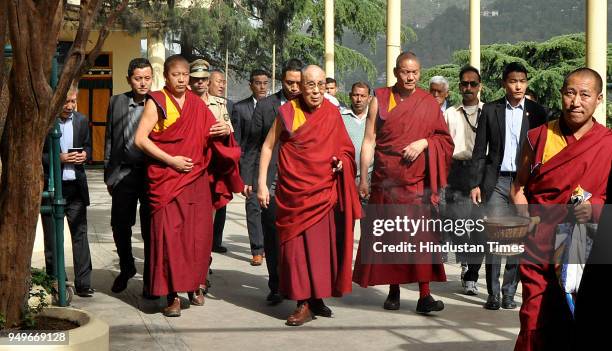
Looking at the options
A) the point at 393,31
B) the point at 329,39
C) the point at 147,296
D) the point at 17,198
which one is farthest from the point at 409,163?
the point at 329,39

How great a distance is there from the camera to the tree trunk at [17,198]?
195 inches

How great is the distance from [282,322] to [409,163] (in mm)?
1462

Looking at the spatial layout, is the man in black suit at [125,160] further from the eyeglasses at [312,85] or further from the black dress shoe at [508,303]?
the black dress shoe at [508,303]

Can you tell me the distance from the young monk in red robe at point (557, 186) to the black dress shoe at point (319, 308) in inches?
83.1

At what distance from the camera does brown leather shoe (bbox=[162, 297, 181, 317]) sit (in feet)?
24.1

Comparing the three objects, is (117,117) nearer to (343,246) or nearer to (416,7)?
(343,246)

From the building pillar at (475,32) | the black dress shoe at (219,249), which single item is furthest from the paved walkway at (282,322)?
the building pillar at (475,32)

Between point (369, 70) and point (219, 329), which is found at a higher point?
point (369, 70)

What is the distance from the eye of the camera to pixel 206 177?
7.73 metres

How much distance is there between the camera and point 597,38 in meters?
8.25

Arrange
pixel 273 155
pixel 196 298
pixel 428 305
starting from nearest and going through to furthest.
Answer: pixel 428 305 → pixel 196 298 → pixel 273 155

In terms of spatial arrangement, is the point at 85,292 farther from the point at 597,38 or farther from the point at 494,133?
the point at 597,38

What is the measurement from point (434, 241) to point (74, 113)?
9.17ft

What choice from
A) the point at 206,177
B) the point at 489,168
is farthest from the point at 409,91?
the point at 206,177
